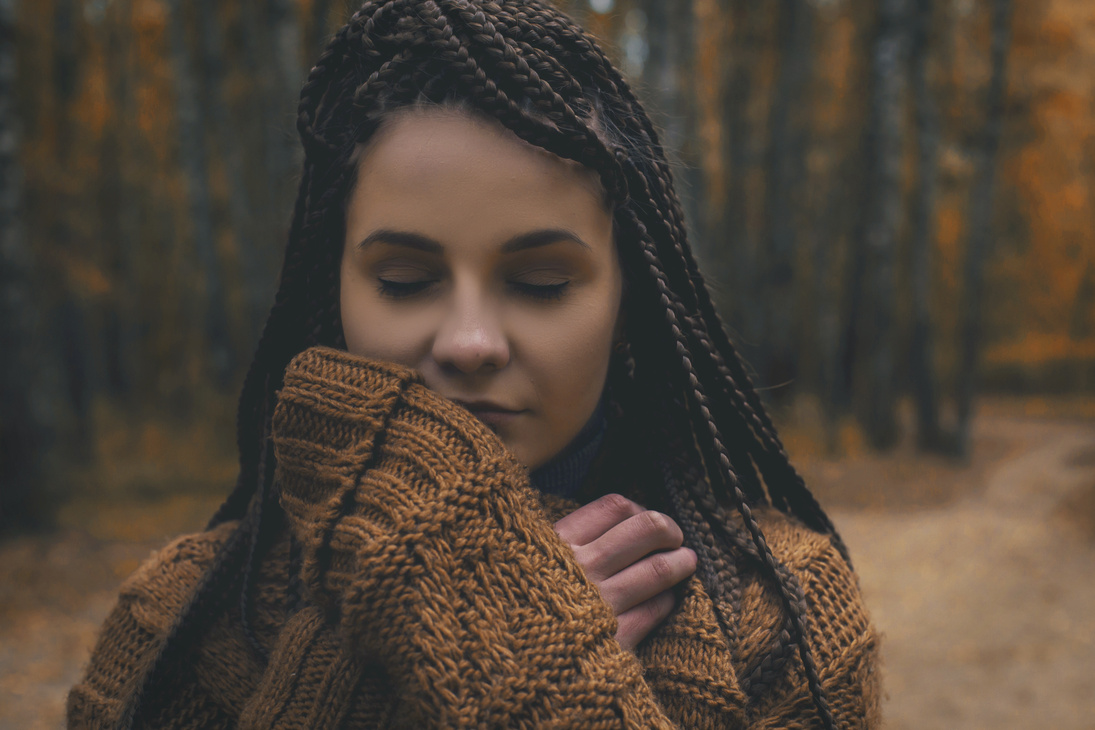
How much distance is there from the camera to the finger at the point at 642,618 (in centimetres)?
139

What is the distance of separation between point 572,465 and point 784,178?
1316cm

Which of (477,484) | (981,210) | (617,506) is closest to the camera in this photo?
(477,484)

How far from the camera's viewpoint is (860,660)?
1.47 m

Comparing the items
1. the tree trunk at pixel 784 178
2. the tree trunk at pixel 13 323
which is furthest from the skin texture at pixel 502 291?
the tree trunk at pixel 784 178

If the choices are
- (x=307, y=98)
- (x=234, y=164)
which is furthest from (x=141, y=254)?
(x=307, y=98)

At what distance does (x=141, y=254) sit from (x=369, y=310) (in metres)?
19.8

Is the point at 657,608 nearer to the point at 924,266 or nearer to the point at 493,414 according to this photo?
the point at 493,414

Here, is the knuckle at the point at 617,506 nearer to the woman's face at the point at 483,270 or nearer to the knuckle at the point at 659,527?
the knuckle at the point at 659,527

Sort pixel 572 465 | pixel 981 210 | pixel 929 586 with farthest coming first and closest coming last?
pixel 981 210 → pixel 929 586 → pixel 572 465

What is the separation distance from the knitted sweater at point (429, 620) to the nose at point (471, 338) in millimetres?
82

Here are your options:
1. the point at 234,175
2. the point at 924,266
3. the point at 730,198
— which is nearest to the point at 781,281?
the point at 730,198

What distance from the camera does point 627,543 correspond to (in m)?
1.44

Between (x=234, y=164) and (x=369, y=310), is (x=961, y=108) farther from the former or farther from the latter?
(x=369, y=310)

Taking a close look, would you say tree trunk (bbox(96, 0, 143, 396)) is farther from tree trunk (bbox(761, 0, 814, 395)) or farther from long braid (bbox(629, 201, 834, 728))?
long braid (bbox(629, 201, 834, 728))
